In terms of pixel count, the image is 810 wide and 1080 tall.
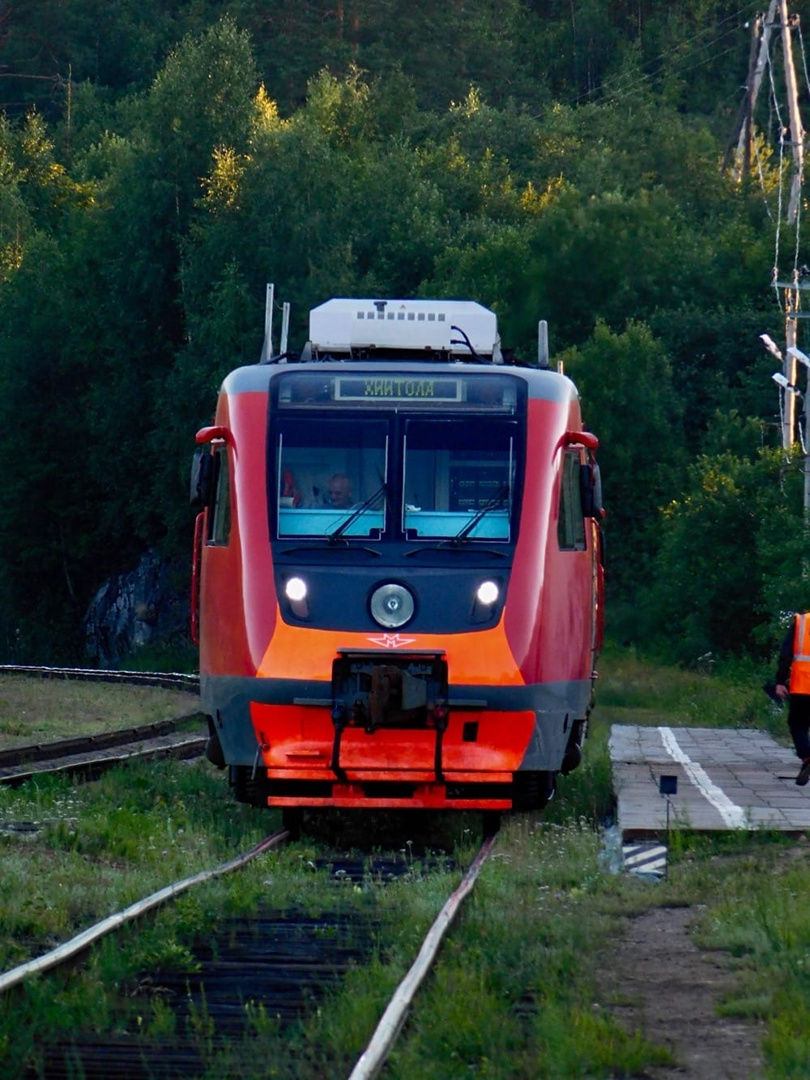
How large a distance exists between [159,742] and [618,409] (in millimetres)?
24126

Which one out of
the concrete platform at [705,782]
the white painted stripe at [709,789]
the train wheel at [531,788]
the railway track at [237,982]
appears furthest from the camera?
the train wheel at [531,788]

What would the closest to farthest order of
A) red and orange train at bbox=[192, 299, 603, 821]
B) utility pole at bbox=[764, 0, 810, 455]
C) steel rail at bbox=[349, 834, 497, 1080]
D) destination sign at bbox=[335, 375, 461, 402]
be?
steel rail at bbox=[349, 834, 497, 1080]
red and orange train at bbox=[192, 299, 603, 821]
destination sign at bbox=[335, 375, 461, 402]
utility pole at bbox=[764, 0, 810, 455]

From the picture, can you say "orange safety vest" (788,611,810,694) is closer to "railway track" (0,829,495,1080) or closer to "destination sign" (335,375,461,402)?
"destination sign" (335,375,461,402)

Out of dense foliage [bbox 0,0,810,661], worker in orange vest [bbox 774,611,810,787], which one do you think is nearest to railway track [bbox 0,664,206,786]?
worker in orange vest [bbox 774,611,810,787]

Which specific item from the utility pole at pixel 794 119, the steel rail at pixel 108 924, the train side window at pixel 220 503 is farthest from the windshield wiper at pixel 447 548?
the utility pole at pixel 794 119

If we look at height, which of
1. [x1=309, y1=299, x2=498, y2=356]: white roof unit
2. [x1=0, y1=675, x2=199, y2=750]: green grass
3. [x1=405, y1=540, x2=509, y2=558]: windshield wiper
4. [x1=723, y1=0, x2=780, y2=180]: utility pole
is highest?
[x1=723, y1=0, x2=780, y2=180]: utility pole

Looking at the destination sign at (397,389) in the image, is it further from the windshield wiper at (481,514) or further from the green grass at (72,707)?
the green grass at (72,707)

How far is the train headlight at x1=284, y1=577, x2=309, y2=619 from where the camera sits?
488 inches

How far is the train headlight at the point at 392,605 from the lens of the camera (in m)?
12.3

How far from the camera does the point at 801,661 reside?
52.1 feet

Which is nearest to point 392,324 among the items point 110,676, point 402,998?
point 402,998

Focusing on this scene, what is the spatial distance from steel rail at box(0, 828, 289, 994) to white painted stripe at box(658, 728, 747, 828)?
10.4ft

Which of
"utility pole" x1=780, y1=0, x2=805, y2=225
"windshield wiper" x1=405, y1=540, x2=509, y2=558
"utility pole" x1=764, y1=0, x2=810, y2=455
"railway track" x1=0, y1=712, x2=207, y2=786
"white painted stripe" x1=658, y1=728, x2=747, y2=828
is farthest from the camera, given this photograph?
"utility pole" x1=780, y1=0, x2=805, y2=225

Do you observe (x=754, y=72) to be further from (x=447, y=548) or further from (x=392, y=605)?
(x=392, y=605)
